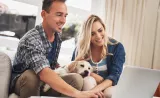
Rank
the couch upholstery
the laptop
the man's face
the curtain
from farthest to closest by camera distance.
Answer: the curtain → the man's face → the couch upholstery → the laptop

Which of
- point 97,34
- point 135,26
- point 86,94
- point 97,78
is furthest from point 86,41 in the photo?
point 135,26

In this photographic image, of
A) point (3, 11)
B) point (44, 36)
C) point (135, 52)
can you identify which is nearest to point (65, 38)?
point (44, 36)

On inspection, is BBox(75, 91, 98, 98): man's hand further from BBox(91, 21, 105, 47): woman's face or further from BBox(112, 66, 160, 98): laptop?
BBox(91, 21, 105, 47): woman's face

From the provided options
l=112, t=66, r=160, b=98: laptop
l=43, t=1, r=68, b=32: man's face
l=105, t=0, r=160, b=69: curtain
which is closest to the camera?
l=112, t=66, r=160, b=98: laptop

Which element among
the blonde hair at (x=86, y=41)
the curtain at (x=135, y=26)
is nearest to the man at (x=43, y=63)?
the blonde hair at (x=86, y=41)

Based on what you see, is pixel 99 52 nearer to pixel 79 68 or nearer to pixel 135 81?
pixel 79 68

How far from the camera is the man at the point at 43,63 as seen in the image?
1350 mm

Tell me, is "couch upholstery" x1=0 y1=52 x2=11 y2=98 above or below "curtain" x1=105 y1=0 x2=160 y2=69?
below

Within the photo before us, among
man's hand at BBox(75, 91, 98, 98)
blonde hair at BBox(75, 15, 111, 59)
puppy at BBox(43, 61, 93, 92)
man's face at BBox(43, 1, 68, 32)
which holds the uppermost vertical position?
man's face at BBox(43, 1, 68, 32)

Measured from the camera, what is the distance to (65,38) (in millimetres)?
1589

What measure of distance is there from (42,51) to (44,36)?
88 mm

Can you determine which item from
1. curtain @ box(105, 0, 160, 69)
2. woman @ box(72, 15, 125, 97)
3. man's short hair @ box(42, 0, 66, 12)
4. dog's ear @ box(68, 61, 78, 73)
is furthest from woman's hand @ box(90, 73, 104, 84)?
man's short hair @ box(42, 0, 66, 12)

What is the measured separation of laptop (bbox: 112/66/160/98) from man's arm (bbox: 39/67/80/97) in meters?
0.28

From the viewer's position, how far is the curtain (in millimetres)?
1735
